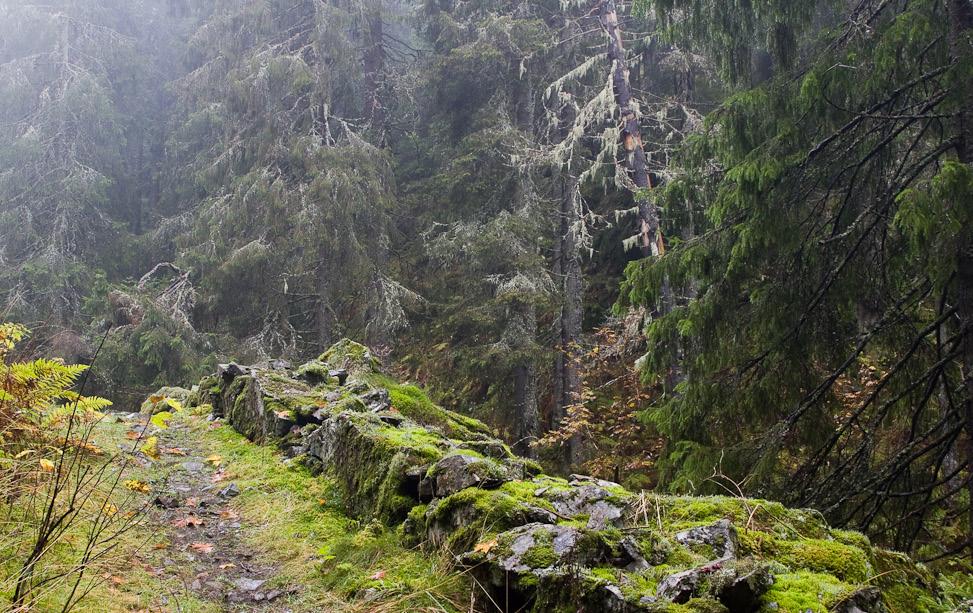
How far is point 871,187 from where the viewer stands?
19.4ft

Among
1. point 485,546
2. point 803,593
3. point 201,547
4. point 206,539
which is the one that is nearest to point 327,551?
point 201,547

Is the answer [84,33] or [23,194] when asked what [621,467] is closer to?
[23,194]

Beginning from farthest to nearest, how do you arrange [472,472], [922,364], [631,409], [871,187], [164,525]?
[631,409], [871,187], [922,364], [164,525], [472,472]

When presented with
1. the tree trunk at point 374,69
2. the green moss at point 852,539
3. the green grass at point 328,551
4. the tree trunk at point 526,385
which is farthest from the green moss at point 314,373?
the tree trunk at point 374,69

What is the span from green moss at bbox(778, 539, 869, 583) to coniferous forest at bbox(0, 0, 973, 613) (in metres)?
0.02

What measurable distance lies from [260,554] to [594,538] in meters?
2.39

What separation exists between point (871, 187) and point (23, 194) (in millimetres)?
24320

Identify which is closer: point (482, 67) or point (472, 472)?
point (472, 472)

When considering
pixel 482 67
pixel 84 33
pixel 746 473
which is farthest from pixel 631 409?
pixel 84 33

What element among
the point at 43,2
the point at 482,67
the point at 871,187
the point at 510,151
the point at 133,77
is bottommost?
the point at 871,187

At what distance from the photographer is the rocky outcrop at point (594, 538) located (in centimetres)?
243

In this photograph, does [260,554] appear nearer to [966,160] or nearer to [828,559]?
[828,559]

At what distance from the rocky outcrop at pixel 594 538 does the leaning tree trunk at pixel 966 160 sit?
174 centimetres

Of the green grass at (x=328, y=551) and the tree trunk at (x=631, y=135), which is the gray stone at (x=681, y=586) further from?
the tree trunk at (x=631, y=135)
